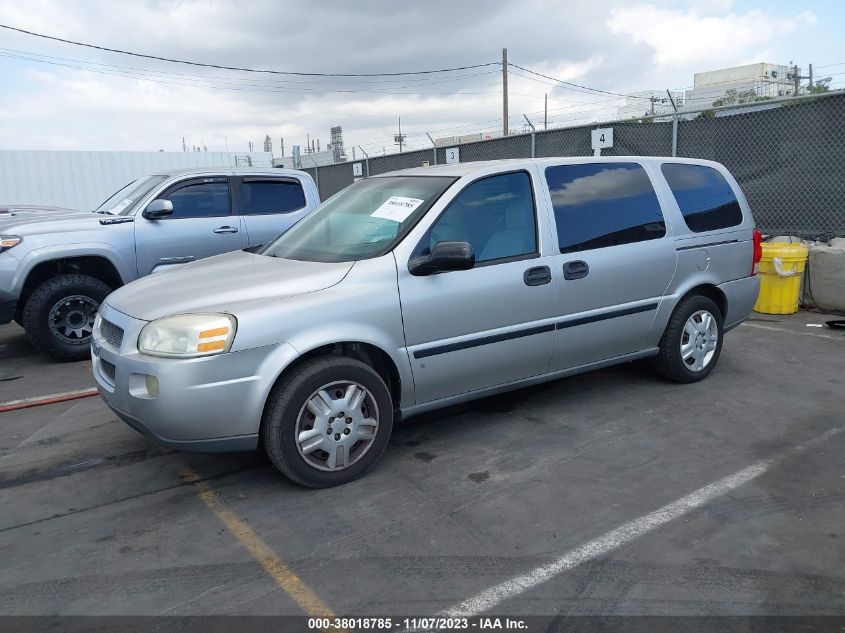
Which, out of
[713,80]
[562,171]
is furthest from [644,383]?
[713,80]

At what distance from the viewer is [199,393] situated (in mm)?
3299

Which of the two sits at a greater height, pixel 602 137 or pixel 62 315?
pixel 602 137

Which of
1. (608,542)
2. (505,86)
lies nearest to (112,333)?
(608,542)

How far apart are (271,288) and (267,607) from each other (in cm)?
161

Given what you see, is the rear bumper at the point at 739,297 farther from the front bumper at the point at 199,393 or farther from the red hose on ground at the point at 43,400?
the red hose on ground at the point at 43,400

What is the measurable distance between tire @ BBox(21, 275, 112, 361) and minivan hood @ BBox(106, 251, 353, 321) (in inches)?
115

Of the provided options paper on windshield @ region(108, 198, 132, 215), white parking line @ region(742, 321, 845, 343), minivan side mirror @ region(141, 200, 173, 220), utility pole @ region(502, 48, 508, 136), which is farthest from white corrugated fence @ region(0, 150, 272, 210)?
white parking line @ region(742, 321, 845, 343)

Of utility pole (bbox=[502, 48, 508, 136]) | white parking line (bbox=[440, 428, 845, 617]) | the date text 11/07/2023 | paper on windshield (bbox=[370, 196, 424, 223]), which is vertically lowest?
the date text 11/07/2023

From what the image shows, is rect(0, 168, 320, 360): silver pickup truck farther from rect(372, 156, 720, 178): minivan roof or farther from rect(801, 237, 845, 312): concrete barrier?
rect(801, 237, 845, 312): concrete barrier

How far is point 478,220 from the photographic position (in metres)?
4.20

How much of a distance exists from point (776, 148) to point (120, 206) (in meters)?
7.97

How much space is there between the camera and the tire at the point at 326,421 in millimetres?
3467

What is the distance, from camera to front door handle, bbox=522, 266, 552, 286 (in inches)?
166

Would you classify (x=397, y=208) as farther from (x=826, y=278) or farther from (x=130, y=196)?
(x=826, y=278)
